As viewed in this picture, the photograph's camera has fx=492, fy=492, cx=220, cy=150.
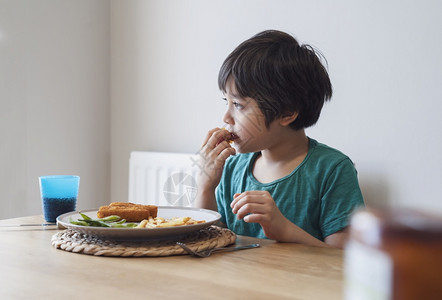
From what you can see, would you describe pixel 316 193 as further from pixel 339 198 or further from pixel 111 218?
pixel 111 218

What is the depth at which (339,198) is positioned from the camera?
1.24 meters

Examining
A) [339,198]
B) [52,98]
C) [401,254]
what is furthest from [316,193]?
[52,98]

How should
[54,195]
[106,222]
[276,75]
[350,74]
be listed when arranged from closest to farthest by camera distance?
[106,222], [54,195], [276,75], [350,74]

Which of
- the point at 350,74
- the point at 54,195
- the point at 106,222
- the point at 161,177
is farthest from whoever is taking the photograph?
the point at 161,177

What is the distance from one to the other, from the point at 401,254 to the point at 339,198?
106 centimetres

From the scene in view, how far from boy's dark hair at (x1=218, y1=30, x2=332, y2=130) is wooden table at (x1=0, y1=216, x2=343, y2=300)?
514 mm

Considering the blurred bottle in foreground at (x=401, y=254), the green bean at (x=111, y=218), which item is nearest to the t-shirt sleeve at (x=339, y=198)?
the green bean at (x=111, y=218)

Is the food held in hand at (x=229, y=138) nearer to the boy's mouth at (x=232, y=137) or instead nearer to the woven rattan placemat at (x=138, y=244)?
the boy's mouth at (x=232, y=137)

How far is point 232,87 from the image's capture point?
1.35m

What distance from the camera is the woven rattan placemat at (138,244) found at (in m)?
0.85

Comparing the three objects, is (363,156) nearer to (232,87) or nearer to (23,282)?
(232,87)

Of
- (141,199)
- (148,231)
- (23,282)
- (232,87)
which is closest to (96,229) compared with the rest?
(148,231)

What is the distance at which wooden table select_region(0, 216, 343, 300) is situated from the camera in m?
0.63

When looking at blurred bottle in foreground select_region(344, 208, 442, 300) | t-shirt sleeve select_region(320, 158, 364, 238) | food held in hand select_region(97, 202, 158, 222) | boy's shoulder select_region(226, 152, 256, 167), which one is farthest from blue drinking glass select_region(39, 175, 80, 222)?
blurred bottle in foreground select_region(344, 208, 442, 300)
